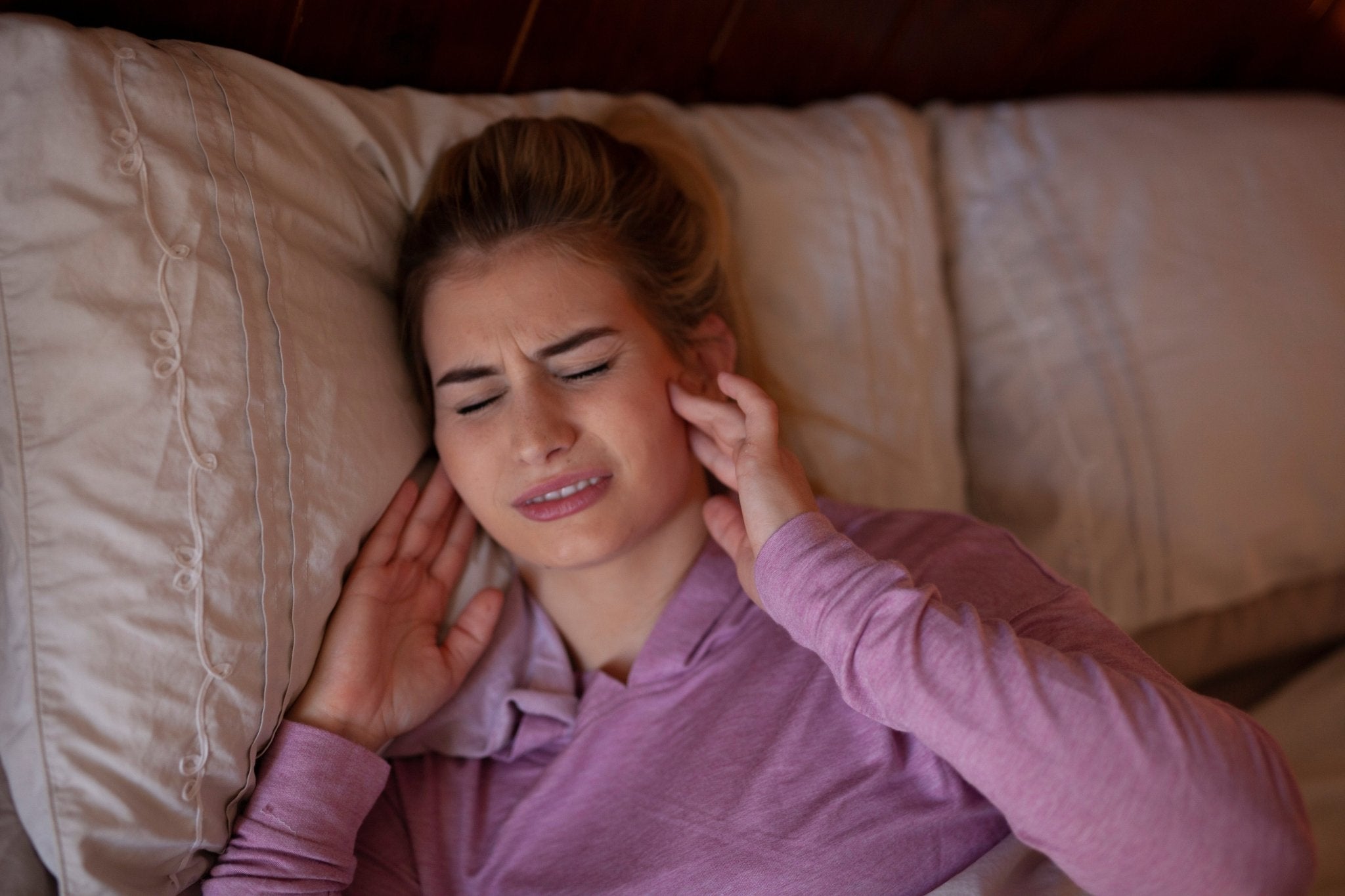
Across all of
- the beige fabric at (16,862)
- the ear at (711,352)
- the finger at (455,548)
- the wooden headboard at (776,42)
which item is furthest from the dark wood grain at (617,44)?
the beige fabric at (16,862)

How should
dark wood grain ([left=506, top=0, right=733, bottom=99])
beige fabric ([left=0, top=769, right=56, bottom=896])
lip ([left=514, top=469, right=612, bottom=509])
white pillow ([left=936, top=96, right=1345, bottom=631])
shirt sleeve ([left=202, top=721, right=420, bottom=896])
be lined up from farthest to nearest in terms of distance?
white pillow ([left=936, top=96, right=1345, bottom=631]) < dark wood grain ([left=506, top=0, right=733, bottom=99]) < lip ([left=514, top=469, right=612, bottom=509]) < shirt sleeve ([left=202, top=721, right=420, bottom=896]) < beige fabric ([left=0, top=769, right=56, bottom=896])

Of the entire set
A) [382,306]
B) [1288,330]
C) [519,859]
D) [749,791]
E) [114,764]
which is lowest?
[519,859]

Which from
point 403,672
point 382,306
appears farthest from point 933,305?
point 403,672

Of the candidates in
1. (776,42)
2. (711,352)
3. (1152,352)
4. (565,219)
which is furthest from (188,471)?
(1152,352)

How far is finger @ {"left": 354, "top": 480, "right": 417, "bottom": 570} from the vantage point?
4.28ft

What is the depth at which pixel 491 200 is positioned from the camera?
134 cm

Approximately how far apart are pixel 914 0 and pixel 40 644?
1.60 meters

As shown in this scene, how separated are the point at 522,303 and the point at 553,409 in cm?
15

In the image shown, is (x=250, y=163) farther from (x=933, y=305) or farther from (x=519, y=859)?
(x=933, y=305)

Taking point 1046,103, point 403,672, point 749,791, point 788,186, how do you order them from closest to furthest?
1. point 749,791
2. point 403,672
3. point 788,186
4. point 1046,103

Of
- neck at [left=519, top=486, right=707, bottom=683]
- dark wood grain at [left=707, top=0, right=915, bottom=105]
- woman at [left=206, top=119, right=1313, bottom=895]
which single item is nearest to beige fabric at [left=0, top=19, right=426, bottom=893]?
woman at [left=206, top=119, right=1313, bottom=895]

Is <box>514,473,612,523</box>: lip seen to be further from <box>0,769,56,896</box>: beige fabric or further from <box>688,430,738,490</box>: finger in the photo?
<box>0,769,56,896</box>: beige fabric

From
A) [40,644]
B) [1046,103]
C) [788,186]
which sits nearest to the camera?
[40,644]

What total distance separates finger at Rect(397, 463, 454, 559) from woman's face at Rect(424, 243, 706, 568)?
0.08 m
